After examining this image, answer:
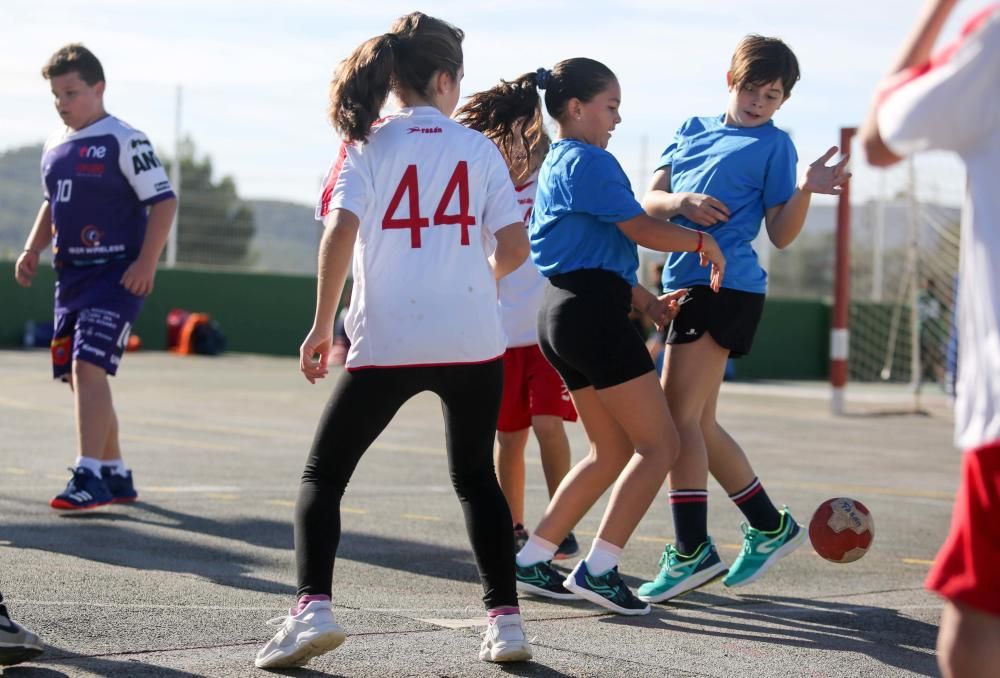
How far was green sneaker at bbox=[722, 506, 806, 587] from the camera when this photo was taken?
564 centimetres

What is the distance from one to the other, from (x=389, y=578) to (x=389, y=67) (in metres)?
2.15

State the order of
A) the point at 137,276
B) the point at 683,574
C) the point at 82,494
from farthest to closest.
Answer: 1. the point at 137,276
2. the point at 82,494
3. the point at 683,574

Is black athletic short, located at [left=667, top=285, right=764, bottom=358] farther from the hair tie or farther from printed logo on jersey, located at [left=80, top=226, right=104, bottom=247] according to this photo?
printed logo on jersey, located at [left=80, top=226, right=104, bottom=247]

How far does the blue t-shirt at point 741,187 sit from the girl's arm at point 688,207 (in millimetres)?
117

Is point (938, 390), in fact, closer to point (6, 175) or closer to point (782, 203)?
point (6, 175)

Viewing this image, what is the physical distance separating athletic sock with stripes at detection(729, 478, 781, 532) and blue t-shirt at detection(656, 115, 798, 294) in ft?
2.52

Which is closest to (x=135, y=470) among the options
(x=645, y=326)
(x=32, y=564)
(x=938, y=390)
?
(x=32, y=564)

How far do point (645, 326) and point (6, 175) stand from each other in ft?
35.4

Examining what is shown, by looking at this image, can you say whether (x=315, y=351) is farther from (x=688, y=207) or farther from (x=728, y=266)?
(x=728, y=266)

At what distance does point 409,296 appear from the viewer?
4195mm

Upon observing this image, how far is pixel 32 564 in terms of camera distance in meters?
5.56

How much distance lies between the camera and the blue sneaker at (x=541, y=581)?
5.37 m

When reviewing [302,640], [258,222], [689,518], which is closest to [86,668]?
[302,640]

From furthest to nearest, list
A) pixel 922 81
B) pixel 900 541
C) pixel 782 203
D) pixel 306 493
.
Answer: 1. pixel 900 541
2. pixel 782 203
3. pixel 306 493
4. pixel 922 81
